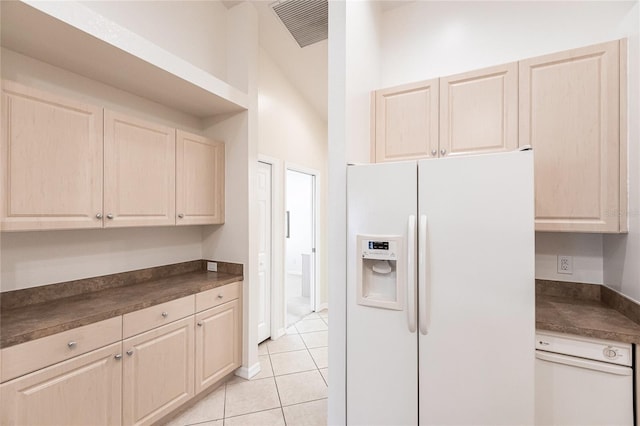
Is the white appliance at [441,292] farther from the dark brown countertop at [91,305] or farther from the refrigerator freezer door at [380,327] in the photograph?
the dark brown countertop at [91,305]

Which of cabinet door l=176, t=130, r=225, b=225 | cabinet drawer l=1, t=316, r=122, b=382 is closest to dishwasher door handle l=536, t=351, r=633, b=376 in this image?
cabinet drawer l=1, t=316, r=122, b=382

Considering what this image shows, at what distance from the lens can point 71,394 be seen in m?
1.50

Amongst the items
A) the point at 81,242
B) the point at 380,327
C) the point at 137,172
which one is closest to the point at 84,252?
the point at 81,242

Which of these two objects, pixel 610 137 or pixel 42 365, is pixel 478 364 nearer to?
pixel 610 137

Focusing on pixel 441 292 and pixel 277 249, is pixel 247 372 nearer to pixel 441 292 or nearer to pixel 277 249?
pixel 277 249

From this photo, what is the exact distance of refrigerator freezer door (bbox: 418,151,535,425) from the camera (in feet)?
4.50

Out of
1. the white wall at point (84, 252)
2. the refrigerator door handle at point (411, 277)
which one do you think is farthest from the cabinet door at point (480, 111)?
the white wall at point (84, 252)

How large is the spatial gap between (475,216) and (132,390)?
→ 7.14 feet

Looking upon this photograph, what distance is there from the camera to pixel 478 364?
1.43 metres

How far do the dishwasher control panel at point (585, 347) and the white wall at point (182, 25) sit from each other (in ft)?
10.0

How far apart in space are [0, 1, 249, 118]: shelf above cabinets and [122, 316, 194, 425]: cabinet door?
1.68 meters

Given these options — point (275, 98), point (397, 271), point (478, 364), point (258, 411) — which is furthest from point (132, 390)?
point (275, 98)

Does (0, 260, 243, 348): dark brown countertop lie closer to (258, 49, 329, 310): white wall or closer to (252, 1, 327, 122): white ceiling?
(258, 49, 329, 310): white wall

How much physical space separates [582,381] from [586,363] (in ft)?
0.31
